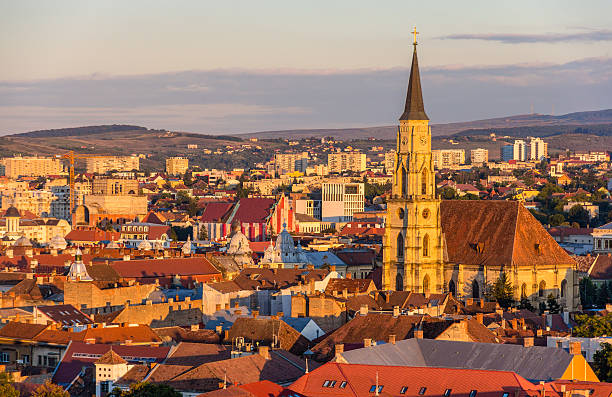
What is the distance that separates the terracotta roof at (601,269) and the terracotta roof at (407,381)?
79227mm

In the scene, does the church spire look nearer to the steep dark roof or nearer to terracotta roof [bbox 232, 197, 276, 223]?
the steep dark roof

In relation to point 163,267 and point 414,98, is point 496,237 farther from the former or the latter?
point 163,267

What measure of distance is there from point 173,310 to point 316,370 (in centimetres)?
2835

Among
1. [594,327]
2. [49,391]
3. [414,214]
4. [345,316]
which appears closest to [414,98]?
[414,214]

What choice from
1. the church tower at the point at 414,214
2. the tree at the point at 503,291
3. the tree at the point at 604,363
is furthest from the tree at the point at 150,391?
the church tower at the point at 414,214

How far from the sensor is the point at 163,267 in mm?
112812

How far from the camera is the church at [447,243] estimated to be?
10250cm

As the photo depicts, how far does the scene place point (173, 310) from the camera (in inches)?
3310

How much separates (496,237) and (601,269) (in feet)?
110

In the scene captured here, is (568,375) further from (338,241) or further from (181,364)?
(338,241)

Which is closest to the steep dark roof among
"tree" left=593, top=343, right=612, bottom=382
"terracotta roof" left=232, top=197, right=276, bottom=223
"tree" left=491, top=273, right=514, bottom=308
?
"tree" left=491, top=273, right=514, bottom=308

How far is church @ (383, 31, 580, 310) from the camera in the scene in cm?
10250

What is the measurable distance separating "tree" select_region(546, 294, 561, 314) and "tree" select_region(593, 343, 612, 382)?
102 feet

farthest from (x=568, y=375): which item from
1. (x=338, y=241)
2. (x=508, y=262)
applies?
(x=338, y=241)
